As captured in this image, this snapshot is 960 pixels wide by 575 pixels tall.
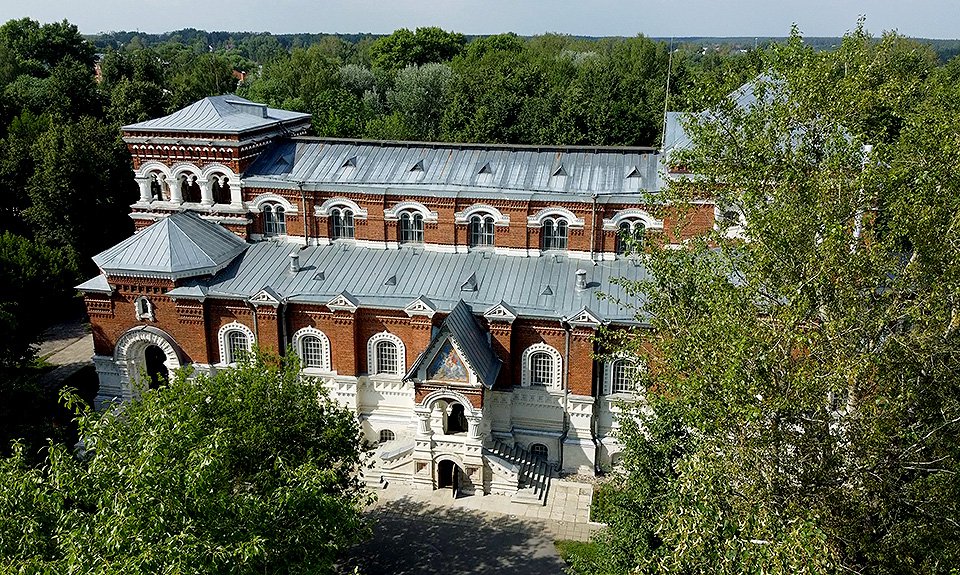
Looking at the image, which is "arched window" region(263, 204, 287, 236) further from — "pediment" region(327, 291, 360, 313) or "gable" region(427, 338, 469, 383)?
"gable" region(427, 338, 469, 383)

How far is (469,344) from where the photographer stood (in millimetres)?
27484

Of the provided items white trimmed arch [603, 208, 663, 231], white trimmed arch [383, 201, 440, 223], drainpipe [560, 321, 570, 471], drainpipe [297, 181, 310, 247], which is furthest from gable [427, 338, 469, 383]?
drainpipe [297, 181, 310, 247]

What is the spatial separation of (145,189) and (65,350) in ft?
42.2

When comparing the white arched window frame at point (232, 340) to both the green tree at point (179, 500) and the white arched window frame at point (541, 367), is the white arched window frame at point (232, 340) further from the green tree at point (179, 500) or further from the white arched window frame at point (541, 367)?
the white arched window frame at point (541, 367)

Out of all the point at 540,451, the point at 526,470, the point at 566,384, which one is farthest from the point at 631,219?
the point at 526,470

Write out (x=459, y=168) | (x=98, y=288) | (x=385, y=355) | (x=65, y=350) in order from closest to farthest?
(x=385, y=355), (x=98, y=288), (x=459, y=168), (x=65, y=350)

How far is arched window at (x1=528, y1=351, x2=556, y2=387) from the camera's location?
29.2 meters

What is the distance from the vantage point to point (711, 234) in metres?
19.4

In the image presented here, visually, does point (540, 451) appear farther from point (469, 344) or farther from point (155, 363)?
point (155, 363)

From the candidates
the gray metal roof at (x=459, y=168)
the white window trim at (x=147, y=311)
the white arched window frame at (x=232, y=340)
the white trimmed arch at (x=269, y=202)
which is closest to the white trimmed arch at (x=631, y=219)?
the gray metal roof at (x=459, y=168)

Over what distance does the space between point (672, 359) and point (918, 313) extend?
545cm

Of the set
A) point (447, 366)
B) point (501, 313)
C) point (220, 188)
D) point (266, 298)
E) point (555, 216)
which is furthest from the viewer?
point (220, 188)

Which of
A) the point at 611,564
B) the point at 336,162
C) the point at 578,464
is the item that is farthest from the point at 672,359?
the point at 336,162

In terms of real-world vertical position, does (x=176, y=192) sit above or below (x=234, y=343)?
above
